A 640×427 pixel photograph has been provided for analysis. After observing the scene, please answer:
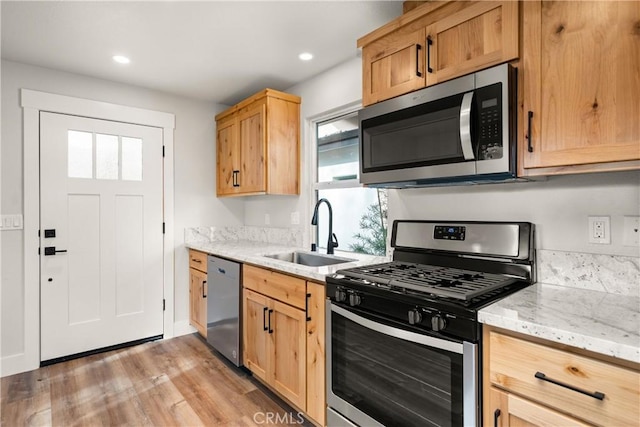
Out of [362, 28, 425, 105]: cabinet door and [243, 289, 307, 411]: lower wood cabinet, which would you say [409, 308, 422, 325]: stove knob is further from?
[362, 28, 425, 105]: cabinet door

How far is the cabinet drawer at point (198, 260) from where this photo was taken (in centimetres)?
311

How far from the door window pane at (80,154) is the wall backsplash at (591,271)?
3382mm

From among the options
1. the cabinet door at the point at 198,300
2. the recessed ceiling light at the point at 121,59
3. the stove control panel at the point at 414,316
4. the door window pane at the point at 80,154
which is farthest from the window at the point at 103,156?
the stove control panel at the point at 414,316

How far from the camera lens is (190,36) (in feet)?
7.33

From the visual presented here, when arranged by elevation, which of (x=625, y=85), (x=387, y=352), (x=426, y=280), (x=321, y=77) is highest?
(x=321, y=77)

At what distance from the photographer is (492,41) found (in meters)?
1.41

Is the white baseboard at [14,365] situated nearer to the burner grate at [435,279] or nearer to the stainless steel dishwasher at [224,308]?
the stainless steel dishwasher at [224,308]

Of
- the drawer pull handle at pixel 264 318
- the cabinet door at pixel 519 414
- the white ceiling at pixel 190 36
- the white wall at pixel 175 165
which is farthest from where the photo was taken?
the white wall at pixel 175 165

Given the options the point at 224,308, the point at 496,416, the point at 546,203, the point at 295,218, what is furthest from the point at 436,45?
the point at 224,308

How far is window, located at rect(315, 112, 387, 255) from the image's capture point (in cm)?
253

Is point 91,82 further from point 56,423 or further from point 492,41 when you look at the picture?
point 492,41

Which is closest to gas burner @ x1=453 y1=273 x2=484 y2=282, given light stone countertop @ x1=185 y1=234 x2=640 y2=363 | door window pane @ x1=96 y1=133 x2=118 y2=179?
light stone countertop @ x1=185 y1=234 x2=640 y2=363

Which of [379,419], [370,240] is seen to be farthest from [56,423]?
[370,240]

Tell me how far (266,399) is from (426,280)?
4.86 ft
